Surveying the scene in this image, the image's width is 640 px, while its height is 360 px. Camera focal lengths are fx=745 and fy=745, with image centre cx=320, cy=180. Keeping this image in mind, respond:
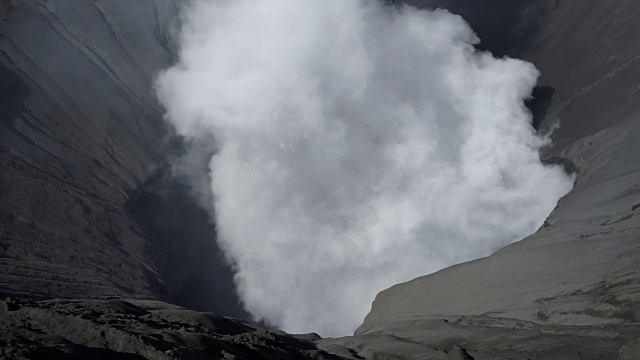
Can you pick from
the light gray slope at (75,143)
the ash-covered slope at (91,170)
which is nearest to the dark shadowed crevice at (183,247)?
the ash-covered slope at (91,170)

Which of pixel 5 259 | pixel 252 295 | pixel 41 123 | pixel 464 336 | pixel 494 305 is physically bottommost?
pixel 464 336

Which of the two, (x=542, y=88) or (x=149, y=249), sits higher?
(x=542, y=88)

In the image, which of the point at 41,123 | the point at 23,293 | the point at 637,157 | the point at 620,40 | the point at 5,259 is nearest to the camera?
the point at 23,293

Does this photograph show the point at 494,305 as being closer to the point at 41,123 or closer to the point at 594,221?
the point at 594,221

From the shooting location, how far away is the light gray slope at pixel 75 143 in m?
24.5

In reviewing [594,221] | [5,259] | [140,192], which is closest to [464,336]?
[594,221]

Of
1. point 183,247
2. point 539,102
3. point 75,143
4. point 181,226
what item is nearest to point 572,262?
point 183,247

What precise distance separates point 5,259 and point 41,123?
9.21 meters

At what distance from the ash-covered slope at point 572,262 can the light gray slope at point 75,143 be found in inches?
380

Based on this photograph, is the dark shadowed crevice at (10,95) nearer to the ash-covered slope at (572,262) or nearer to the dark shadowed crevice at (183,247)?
the dark shadowed crevice at (183,247)

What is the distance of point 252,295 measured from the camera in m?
35.6

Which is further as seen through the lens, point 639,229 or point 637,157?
point 637,157

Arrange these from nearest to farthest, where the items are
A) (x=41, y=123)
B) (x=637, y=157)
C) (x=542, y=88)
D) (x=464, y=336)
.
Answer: (x=464, y=336) < (x=637, y=157) < (x=41, y=123) < (x=542, y=88)

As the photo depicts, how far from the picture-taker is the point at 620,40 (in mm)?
36719
